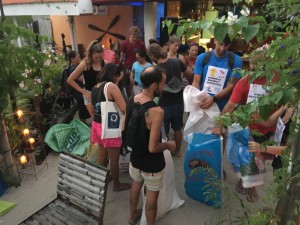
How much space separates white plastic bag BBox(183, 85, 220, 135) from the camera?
3156mm

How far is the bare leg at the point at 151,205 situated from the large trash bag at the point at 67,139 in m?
1.98

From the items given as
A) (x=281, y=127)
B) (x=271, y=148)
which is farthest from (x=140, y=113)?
(x=281, y=127)

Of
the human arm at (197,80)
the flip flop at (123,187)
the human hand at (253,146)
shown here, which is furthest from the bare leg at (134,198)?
the human arm at (197,80)

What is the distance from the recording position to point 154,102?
2.35m

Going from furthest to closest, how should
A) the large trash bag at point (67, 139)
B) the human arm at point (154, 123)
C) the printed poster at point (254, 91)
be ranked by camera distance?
1. the large trash bag at point (67, 139)
2. the printed poster at point (254, 91)
3. the human arm at point (154, 123)

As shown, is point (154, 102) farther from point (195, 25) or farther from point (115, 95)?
point (195, 25)

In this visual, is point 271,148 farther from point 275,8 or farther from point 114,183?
point 114,183

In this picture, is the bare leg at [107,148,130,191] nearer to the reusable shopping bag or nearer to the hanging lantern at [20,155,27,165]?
the reusable shopping bag

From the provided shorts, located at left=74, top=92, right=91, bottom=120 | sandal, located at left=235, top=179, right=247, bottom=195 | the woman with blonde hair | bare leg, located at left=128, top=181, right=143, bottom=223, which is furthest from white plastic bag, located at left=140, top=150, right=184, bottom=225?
shorts, located at left=74, top=92, right=91, bottom=120

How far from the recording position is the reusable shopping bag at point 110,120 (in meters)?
2.92

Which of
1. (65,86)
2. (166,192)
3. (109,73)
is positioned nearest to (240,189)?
(166,192)

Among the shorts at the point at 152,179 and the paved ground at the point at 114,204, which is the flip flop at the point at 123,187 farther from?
the shorts at the point at 152,179

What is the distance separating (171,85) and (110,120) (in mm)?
1083

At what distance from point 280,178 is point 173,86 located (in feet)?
7.65
